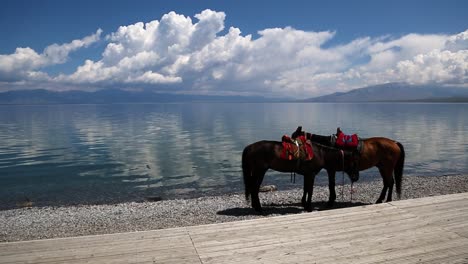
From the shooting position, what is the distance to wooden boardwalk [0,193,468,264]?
17.0 ft

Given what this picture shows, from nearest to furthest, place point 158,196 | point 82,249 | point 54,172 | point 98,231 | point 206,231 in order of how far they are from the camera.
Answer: point 82,249 < point 206,231 < point 98,231 < point 158,196 < point 54,172

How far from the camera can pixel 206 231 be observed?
6.18 m

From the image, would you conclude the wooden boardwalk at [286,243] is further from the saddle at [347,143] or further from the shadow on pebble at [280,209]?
the shadow on pebble at [280,209]

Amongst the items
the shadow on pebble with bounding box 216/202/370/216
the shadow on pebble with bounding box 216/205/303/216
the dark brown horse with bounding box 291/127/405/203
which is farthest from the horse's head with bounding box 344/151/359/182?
the shadow on pebble with bounding box 216/205/303/216

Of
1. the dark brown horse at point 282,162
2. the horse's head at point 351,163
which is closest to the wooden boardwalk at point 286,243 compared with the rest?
the dark brown horse at point 282,162

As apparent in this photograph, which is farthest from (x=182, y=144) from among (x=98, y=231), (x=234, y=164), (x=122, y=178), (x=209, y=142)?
(x=98, y=231)

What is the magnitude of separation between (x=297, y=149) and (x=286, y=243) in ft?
14.5

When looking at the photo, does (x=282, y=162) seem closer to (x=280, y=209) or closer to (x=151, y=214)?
(x=280, y=209)

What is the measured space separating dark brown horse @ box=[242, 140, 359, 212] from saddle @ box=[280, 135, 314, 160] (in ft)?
0.42

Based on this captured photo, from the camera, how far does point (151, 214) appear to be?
11.5 meters

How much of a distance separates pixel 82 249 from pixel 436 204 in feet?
23.0

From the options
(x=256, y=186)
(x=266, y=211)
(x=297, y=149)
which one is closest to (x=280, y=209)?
(x=266, y=211)

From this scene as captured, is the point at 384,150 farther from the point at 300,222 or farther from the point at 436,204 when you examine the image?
the point at 300,222

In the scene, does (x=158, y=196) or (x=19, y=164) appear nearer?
(x=158, y=196)
